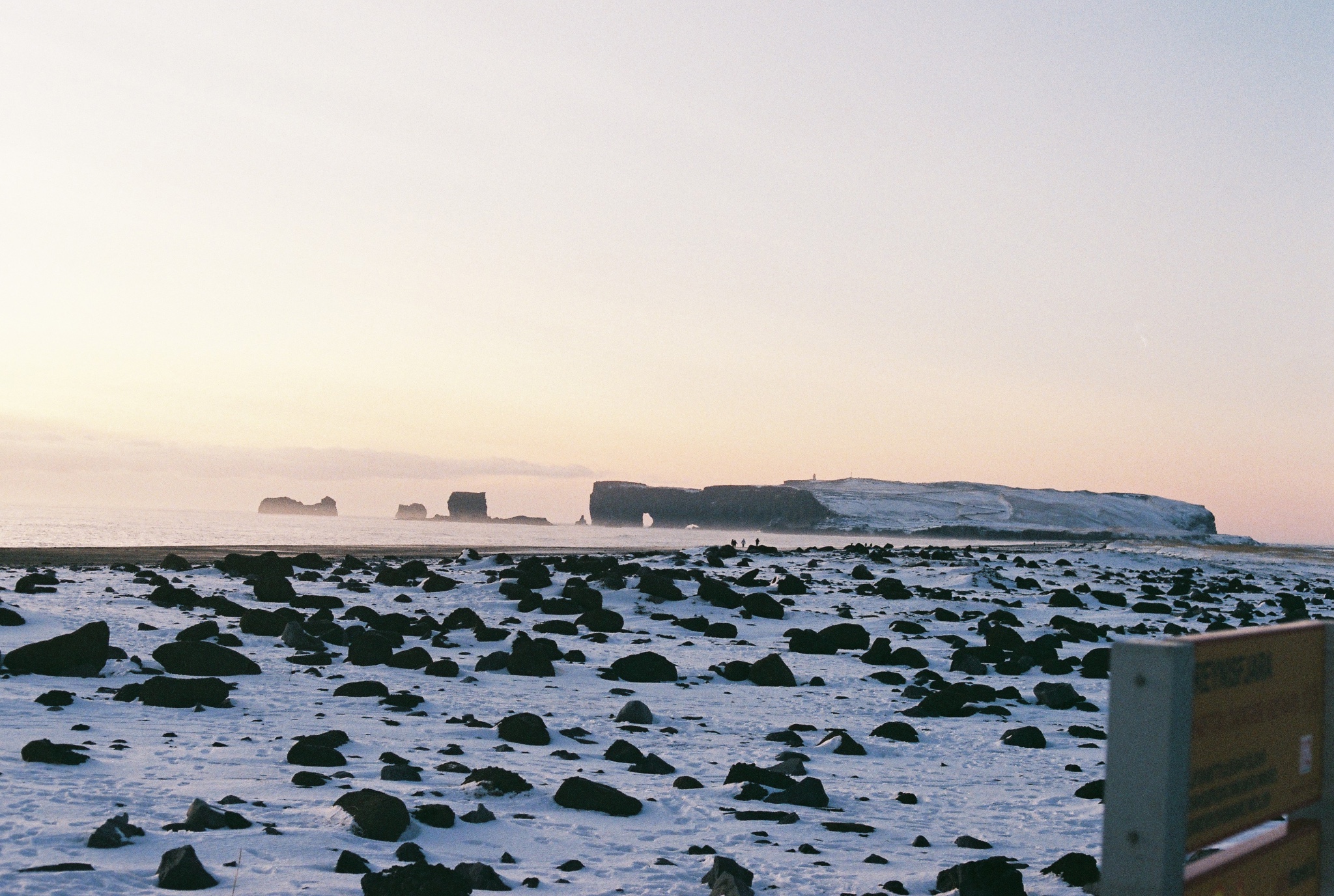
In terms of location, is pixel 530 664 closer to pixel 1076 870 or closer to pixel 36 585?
pixel 1076 870

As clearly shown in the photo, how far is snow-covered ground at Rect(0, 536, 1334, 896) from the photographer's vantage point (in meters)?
6.77

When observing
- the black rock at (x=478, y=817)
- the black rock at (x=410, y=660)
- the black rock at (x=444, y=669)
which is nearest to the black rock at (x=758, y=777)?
the black rock at (x=478, y=817)

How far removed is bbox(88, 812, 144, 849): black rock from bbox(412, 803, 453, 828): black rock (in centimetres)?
175

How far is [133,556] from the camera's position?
39.2 metres

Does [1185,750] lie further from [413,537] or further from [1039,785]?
[413,537]

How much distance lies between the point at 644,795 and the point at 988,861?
10.6 feet

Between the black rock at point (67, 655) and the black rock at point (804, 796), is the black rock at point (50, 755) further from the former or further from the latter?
the black rock at point (804, 796)

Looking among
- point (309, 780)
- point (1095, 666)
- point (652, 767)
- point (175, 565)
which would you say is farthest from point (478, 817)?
point (175, 565)

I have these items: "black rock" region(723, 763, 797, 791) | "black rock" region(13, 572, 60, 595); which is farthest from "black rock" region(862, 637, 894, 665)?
"black rock" region(13, 572, 60, 595)

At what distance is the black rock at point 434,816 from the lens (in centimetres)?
759

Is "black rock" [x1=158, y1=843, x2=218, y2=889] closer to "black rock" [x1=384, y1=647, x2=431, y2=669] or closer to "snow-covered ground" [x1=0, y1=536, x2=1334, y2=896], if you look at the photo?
"snow-covered ground" [x1=0, y1=536, x2=1334, y2=896]

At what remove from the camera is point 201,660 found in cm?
1377

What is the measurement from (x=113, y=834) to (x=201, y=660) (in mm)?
7592

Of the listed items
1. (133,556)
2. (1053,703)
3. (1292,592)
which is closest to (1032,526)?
(1292,592)
